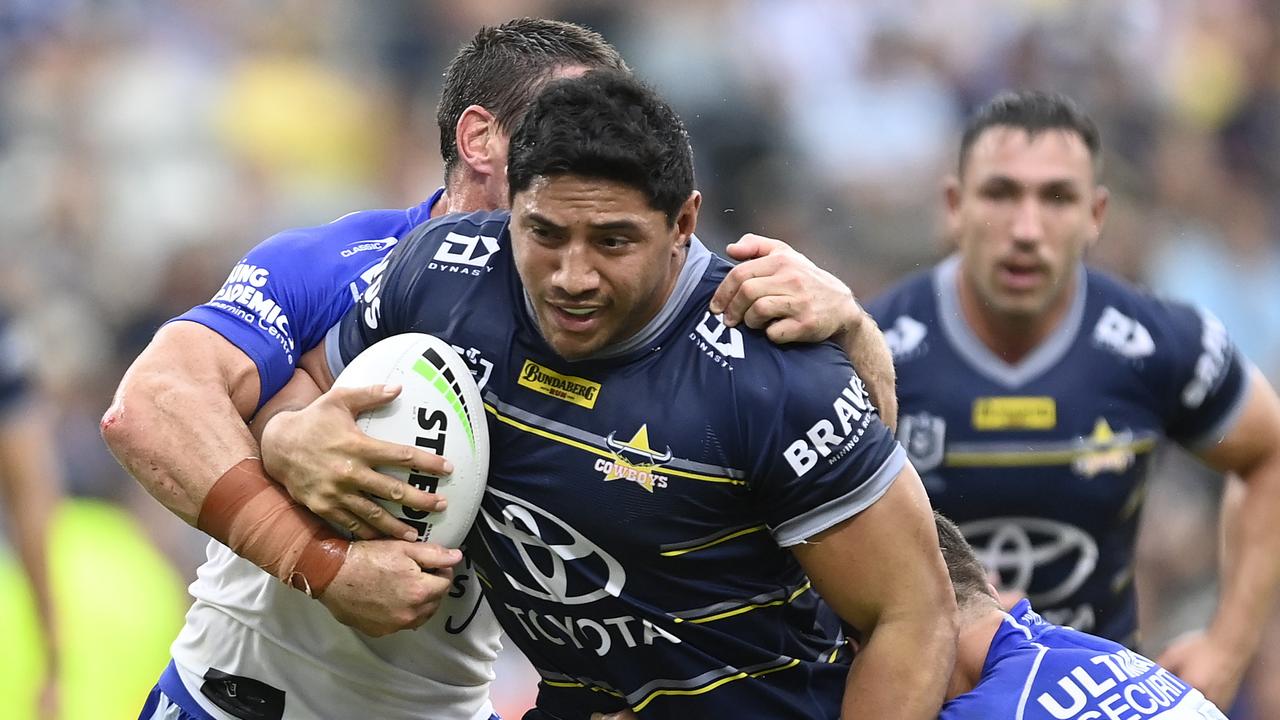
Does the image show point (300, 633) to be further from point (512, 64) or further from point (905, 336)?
point (905, 336)

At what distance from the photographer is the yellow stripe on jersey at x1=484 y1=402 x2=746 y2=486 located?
3.36 meters

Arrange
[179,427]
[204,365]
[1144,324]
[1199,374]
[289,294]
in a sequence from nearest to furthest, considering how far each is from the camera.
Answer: [179,427] < [204,365] < [289,294] < [1199,374] < [1144,324]

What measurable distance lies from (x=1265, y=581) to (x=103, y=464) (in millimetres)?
5780

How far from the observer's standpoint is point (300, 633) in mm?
4004

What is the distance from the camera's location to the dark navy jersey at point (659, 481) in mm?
3330

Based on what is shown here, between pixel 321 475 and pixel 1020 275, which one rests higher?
pixel 321 475

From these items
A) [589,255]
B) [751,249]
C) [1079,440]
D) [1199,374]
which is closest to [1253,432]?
[1199,374]

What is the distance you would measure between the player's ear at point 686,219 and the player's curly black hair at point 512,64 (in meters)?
0.98

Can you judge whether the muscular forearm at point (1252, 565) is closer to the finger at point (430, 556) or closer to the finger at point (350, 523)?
the finger at point (430, 556)

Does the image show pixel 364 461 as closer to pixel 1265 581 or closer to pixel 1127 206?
pixel 1265 581

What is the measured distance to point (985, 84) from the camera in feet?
35.4

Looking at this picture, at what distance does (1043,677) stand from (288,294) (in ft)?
6.13

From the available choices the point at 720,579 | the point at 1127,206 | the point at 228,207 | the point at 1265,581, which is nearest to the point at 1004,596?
the point at 1265,581

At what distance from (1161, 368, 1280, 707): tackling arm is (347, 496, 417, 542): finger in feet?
10.2
